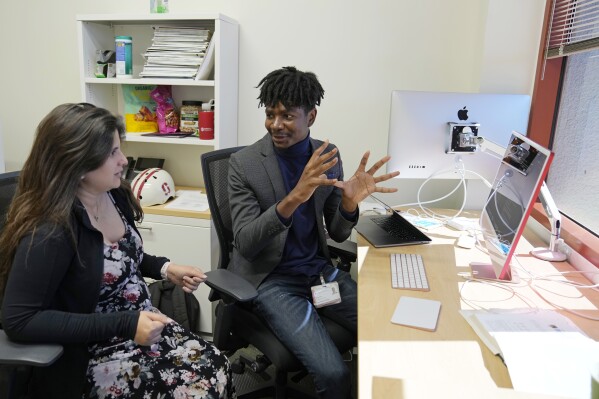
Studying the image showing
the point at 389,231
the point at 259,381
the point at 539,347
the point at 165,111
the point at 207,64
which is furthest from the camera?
the point at 165,111

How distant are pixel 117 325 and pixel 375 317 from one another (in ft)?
2.23

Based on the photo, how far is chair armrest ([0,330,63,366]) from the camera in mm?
1075

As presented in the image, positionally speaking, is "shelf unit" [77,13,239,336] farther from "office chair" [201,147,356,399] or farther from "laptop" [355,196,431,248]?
"laptop" [355,196,431,248]

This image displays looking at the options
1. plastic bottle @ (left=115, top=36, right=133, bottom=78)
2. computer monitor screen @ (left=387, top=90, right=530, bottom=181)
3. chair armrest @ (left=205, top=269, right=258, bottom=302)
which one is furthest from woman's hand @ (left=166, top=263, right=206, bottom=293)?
plastic bottle @ (left=115, top=36, right=133, bottom=78)

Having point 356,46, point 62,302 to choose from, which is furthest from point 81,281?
point 356,46

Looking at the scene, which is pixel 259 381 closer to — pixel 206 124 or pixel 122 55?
pixel 206 124

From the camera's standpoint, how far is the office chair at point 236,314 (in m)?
1.52

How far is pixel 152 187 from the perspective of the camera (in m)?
2.41

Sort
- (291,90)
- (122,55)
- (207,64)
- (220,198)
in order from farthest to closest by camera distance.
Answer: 1. (122,55)
2. (207,64)
3. (220,198)
4. (291,90)

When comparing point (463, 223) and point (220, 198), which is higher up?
point (220, 198)

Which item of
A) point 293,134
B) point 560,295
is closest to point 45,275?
point 293,134

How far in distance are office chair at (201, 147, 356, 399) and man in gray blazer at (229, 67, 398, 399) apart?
0.04 metres

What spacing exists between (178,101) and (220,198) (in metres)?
1.09

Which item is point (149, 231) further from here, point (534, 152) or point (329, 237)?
point (534, 152)
